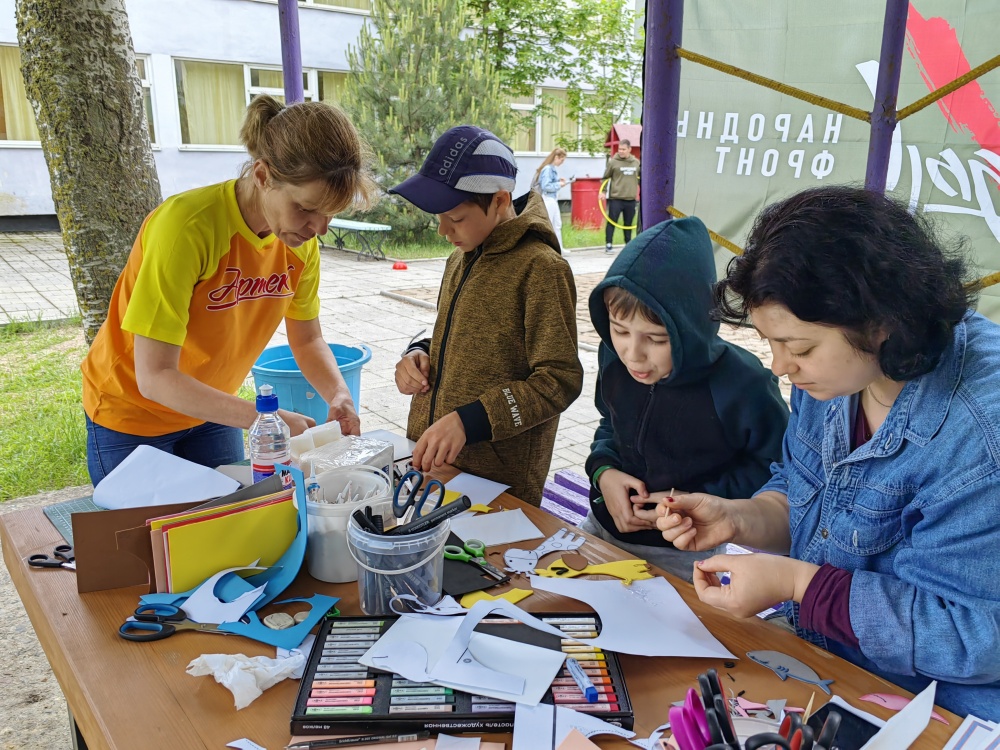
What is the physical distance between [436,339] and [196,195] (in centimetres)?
68

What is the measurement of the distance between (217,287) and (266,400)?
489mm

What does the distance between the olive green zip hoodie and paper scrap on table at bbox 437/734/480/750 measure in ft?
2.82

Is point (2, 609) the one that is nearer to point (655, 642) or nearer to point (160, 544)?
point (160, 544)

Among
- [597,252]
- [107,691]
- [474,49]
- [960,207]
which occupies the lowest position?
[597,252]

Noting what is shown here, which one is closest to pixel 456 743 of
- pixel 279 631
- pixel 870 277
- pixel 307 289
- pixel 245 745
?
pixel 245 745

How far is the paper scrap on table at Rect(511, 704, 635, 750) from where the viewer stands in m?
0.93

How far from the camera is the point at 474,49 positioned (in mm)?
11812

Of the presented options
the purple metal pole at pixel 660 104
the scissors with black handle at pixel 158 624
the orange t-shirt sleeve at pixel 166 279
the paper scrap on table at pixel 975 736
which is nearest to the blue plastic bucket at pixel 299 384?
the orange t-shirt sleeve at pixel 166 279

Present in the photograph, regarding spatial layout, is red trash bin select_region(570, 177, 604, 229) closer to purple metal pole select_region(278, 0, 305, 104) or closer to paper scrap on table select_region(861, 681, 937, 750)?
purple metal pole select_region(278, 0, 305, 104)

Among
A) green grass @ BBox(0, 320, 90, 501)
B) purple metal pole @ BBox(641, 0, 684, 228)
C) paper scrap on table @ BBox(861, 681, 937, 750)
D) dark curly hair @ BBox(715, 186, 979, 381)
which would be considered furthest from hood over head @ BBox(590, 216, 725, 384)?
green grass @ BBox(0, 320, 90, 501)

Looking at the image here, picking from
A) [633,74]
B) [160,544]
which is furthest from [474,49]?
[160,544]

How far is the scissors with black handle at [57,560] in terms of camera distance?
4.48 feet

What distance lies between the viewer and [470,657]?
1.06 meters

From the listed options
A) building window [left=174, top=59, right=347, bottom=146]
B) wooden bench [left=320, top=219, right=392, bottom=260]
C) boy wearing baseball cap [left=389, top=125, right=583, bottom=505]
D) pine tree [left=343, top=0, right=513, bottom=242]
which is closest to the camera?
boy wearing baseball cap [left=389, top=125, right=583, bottom=505]
